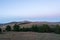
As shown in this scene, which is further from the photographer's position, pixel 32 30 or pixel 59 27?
pixel 32 30

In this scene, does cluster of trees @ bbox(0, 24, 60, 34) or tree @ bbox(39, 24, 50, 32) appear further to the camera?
tree @ bbox(39, 24, 50, 32)

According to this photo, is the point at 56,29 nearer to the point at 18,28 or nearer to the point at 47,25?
the point at 47,25

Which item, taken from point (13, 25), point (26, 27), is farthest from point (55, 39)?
point (13, 25)

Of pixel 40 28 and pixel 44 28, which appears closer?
pixel 44 28

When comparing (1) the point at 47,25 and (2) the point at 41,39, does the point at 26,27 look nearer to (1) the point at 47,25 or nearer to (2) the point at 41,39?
(1) the point at 47,25

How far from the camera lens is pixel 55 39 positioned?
1689 centimetres

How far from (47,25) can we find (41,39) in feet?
22.4

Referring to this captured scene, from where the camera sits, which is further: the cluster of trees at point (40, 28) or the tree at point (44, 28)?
the tree at point (44, 28)

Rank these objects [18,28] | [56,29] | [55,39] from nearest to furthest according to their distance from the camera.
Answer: [55,39]
[56,29]
[18,28]

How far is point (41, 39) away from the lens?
16969 mm

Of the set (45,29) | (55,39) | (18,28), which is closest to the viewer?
(55,39)

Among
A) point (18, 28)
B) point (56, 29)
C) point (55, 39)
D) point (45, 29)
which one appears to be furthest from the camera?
point (18, 28)

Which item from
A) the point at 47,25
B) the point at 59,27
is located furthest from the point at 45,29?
the point at 59,27

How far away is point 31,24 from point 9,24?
11.7 ft
